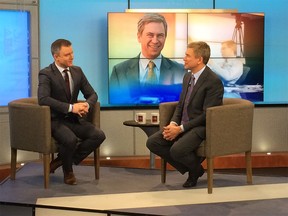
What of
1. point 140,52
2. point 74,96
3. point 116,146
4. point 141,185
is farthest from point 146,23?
point 141,185

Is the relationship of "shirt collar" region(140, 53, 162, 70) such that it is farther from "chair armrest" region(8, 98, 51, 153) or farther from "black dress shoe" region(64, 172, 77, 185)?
"black dress shoe" region(64, 172, 77, 185)

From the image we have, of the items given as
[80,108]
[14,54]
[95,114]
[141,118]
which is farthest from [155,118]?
[14,54]

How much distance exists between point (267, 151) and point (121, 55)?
7.38ft

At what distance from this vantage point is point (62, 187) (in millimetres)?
5266

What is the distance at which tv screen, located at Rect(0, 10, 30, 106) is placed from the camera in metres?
6.80

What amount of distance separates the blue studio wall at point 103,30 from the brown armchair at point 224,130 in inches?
86.7

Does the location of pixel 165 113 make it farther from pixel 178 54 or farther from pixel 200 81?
pixel 178 54

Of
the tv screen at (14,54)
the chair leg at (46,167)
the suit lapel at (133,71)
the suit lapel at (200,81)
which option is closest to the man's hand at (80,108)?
the chair leg at (46,167)

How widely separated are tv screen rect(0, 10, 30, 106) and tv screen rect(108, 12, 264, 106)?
1008 mm

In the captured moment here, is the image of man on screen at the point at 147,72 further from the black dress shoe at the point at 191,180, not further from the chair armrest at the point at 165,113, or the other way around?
the black dress shoe at the point at 191,180

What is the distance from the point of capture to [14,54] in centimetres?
686

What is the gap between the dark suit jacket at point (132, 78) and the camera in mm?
7215

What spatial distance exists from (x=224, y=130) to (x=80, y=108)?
1271 millimetres

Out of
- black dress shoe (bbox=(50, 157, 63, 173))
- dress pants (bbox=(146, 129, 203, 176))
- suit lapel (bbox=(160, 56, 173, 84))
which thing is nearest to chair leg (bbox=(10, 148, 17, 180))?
black dress shoe (bbox=(50, 157, 63, 173))
